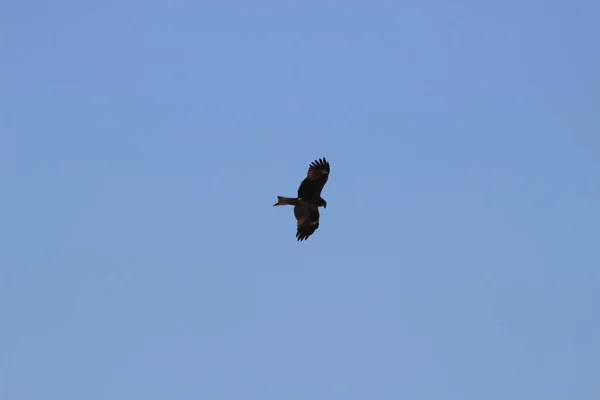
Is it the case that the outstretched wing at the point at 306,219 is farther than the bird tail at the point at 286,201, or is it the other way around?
the outstretched wing at the point at 306,219

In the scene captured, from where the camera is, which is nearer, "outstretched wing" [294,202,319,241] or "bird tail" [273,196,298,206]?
"bird tail" [273,196,298,206]

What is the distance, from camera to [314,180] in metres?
82.3

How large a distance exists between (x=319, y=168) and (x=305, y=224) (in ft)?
10.0

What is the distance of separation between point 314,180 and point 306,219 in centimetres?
237

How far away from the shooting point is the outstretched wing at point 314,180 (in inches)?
3243

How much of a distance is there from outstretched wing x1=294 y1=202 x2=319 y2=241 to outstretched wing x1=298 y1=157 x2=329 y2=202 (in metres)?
0.68

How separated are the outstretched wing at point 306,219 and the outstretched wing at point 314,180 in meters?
0.68

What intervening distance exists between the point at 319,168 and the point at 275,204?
111 inches

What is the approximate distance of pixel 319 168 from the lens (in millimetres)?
82500

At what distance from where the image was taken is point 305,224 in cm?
8388

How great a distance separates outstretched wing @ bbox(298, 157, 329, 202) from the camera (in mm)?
82375

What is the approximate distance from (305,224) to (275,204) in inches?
113

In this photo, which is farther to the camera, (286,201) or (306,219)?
(306,219)

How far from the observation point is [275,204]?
8156 cm
